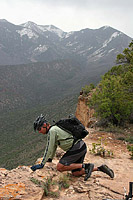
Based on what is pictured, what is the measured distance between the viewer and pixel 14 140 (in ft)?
124

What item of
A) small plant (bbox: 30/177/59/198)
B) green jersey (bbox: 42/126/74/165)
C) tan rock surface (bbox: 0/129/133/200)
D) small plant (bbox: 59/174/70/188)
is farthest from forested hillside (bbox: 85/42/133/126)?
small plant (bbox: 30/177/59/198)

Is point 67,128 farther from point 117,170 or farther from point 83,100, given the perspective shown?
point 83,100

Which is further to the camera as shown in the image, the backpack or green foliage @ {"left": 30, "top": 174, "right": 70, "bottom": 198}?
the backpack

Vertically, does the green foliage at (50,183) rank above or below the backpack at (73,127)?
below

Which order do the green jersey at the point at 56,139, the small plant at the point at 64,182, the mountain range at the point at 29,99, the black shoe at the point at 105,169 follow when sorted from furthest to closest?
the mountain range at the point at 29,99, the black shoe at the point at 105,169, the green jersey at the point at 56,139, the small plant at the point at 64,182

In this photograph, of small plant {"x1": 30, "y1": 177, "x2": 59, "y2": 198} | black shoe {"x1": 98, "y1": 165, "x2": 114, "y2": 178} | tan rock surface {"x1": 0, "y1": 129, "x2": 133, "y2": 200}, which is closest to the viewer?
tan rock surface {"x1": 0, "y1": 129, "x2": 133, "y2": 200}

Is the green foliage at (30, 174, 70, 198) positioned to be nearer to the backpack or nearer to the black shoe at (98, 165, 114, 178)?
the black shoe at (98, 165, 114, 178)

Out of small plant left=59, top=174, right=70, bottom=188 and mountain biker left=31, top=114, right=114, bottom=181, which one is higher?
mountain biker left=31, top=114, right=114, bottom=181

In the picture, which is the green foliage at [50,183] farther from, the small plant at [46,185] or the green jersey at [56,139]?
the green jersey at [56,139]

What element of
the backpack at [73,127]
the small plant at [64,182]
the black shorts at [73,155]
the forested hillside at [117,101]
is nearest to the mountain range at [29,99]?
the forested hillside at [117,101]

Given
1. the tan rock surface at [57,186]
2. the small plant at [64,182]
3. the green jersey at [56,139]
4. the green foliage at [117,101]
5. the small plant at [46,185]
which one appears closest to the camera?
the tan rock surface at [57,186]

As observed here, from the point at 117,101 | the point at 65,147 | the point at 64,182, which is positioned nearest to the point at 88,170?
the point at 64,182

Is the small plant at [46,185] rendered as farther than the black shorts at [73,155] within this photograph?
No

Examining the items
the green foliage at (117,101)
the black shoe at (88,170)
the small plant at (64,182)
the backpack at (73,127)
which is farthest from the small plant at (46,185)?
the green foliage at (117,101)
